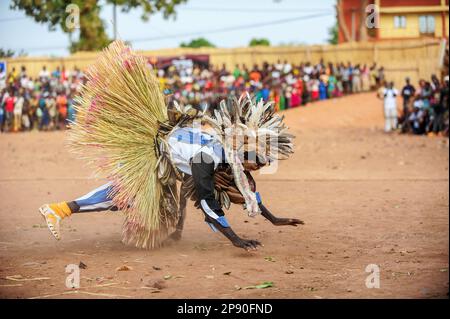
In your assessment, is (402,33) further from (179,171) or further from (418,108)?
(179,171)

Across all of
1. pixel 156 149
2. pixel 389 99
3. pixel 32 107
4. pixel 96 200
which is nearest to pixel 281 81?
pixel 389 99

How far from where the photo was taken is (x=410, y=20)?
39312mm

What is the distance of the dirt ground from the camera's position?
5484mm

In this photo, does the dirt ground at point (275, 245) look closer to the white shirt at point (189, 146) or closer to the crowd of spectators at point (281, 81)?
the white shirt at point (189, 146)

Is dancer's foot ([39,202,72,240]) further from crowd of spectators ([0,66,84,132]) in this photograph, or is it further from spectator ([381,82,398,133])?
crowd of spectators ([0,66,84,132])

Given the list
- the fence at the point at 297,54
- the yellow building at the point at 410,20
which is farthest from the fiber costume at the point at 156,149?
the yellow building at the point at 410,20

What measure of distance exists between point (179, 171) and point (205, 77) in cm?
2143

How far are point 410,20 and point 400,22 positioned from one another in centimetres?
51

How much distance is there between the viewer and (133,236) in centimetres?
685

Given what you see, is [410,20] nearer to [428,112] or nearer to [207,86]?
[207,86]

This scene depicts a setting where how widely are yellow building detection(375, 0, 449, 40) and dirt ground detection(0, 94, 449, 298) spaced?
84.4ft

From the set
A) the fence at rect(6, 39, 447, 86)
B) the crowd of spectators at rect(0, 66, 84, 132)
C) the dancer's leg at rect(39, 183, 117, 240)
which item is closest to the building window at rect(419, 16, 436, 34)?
the fence at rect(6, 39, 447, 86)

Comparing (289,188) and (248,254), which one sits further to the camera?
(289,188)
